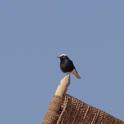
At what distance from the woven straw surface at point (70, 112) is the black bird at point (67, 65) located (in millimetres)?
1565

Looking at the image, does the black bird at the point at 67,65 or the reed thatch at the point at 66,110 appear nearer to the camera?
the reed thatch at the point at 66,110

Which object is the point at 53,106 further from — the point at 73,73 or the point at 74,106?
the point at 73,73

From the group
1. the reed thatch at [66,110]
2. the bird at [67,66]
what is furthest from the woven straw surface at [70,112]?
the bird at [67,66]

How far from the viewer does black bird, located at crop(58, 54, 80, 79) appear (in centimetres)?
1969

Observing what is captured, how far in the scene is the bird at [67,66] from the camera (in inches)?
774

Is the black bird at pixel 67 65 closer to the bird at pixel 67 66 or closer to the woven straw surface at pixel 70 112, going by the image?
the bird at pixel 67 66

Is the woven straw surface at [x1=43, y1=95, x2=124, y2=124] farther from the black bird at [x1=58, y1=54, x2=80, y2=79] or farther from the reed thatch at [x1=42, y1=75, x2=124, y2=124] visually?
the black bird at [x1=58, y1=54, x2=80, y2=79]

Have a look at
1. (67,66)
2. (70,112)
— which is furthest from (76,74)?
(70,112)

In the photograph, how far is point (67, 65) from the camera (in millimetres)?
19875

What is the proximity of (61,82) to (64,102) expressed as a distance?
0.32 meters

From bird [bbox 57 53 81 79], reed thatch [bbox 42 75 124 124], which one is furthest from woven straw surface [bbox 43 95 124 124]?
bird [bbox 57 53 81 79]

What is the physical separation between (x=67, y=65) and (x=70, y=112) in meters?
2.12

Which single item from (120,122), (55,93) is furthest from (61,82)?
(120,122)

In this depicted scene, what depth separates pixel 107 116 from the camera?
725 inches
